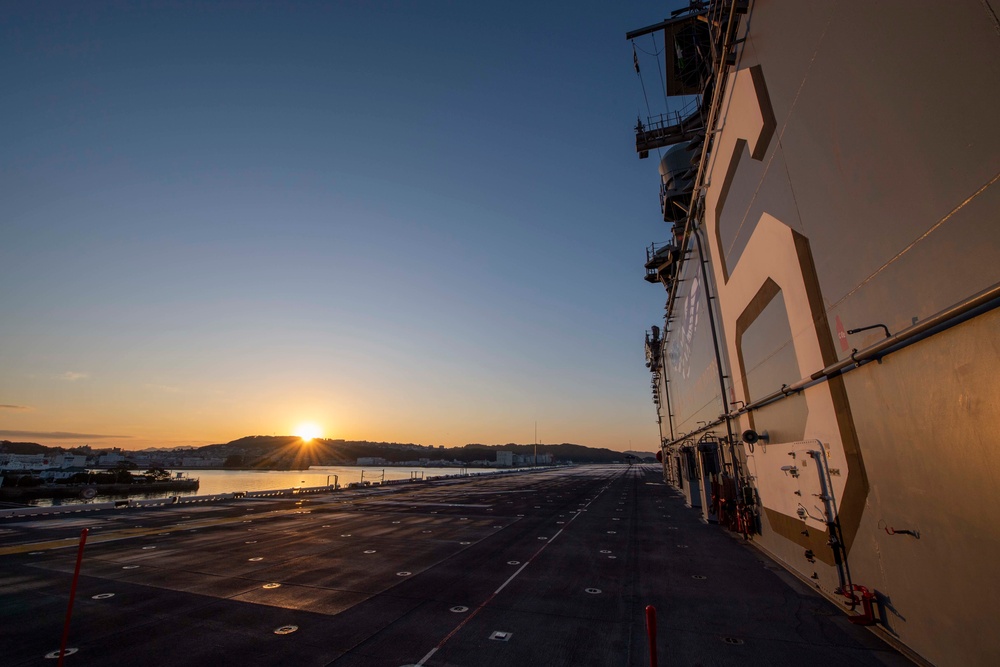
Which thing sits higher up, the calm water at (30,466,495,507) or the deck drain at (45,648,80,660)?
the deck drain at (45,648,80,660)

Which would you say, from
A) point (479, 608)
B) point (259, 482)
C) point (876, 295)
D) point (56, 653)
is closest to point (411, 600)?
point (479, 608)

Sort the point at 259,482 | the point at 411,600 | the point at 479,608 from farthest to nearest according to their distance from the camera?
1. the point at 259,482
2. the point at 411,600
3. the point at 479,608

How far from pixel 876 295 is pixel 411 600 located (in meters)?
10.8

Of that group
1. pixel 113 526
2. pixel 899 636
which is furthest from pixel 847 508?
pixel 113 526

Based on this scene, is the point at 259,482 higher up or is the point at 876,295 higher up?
the point at 876,295

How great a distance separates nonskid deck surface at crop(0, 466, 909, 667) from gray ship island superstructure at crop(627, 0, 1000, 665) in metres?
1.83

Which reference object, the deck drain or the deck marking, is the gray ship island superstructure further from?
the deck drain

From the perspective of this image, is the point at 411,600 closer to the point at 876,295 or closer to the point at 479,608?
the point at 479,608

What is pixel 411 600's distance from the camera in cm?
923

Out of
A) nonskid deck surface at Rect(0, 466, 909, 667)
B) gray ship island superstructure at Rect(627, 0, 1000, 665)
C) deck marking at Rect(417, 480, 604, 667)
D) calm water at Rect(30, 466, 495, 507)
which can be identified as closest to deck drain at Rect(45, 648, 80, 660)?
nonskid deck surface at Rect(0, 466, 909, 667)

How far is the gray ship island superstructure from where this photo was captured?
468cm

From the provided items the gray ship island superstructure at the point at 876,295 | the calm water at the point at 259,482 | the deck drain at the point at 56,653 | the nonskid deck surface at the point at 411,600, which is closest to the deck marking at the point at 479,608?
the nonskid deck surface at the point at 411,600

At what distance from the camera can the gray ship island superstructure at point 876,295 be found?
4.68 meters

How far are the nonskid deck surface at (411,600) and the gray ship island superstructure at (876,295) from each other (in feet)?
5.99
